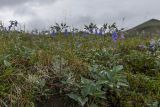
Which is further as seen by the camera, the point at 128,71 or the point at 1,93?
the point at 128,71

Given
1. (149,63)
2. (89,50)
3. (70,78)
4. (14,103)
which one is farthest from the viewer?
(89,50)

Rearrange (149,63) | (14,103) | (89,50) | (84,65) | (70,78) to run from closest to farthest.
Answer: (14,103) < (70,78) < (84,65) < (149,63) < (89,50)

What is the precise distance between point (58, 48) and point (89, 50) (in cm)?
63

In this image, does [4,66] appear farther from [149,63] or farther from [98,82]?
[149,63]

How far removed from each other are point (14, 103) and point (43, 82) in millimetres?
450

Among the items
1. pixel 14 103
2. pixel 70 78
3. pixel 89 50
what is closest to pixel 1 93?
pixel 14 103

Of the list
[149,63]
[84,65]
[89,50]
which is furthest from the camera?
[89,50]

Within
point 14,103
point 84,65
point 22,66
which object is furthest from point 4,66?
point 84,65

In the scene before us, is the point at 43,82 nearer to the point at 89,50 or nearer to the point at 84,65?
the point at 84,65

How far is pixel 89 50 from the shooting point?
6664 millimetres

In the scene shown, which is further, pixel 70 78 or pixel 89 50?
pixel 89 50

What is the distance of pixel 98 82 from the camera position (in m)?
5.03

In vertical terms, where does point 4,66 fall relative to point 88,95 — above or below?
above

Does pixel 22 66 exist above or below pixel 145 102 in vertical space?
above
